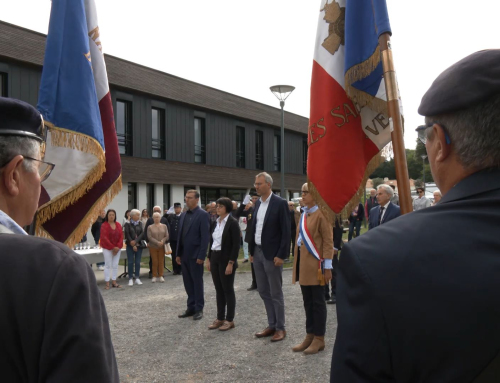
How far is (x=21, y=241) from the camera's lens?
109 centimetres

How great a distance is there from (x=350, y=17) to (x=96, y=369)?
3007 mm

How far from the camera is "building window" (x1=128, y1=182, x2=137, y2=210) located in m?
19.8

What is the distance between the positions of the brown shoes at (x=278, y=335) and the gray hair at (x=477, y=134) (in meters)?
5.17

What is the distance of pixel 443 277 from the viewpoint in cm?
97

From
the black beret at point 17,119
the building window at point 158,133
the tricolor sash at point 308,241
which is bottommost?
the tricolor sash at point 308,241

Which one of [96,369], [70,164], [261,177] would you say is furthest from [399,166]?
[261,177]

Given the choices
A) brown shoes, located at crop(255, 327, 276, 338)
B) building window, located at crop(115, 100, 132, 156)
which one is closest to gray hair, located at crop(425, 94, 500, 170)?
brown shoes, located at crop(255, 327, 276, 338)

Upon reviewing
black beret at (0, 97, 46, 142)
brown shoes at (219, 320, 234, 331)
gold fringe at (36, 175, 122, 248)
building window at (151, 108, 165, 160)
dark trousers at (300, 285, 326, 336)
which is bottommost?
brown shoes at (219, 320, 234, 331)

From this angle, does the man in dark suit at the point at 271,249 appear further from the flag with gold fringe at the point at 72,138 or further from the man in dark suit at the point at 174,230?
the man in dark suit at the point at 174,230

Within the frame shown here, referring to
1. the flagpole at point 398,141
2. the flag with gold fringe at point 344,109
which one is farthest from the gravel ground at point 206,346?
the flagpole at point 398,141

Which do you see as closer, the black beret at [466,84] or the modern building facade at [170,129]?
the black beret at [466,84]

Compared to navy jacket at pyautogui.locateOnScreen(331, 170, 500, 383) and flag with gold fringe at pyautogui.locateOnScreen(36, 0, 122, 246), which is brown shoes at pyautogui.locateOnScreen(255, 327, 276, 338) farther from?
navy jacket at pyautogui.locateOnScreen(331, 170, 500, 383)

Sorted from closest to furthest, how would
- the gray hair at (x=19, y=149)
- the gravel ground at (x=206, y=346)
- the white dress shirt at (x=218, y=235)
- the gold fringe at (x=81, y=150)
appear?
the gray hair at (x=19, y=149), the gold fringe at (x=81, y=150), the gravel ground at (x=206, y=346), the white dress shirt at (x=218, y=235)

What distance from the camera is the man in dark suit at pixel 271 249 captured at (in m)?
5.90
